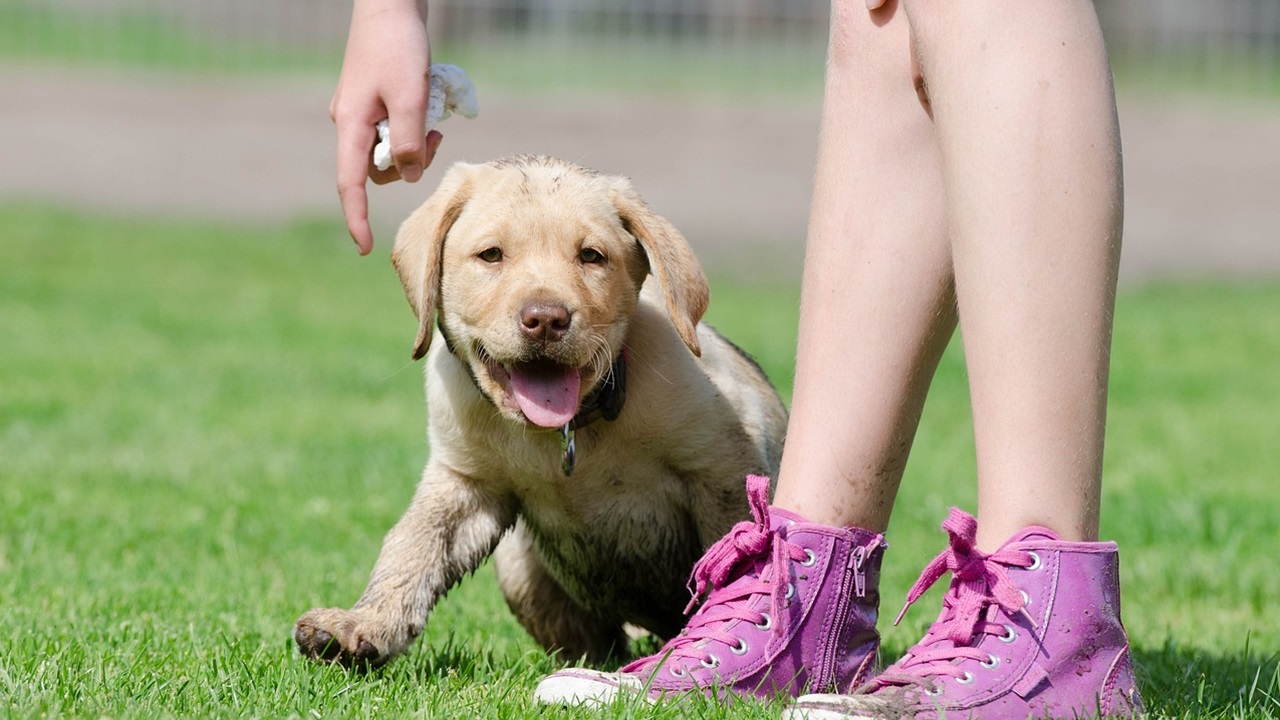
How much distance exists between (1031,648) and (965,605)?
0.12 m

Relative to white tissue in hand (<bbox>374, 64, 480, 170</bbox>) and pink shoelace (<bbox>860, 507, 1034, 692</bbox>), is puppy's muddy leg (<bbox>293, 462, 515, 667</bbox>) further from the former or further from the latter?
pink shoelace (<bbox>860, 507, 1034, 692</bbox>)

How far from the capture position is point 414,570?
10.2ft

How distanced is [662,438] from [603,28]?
17.9m

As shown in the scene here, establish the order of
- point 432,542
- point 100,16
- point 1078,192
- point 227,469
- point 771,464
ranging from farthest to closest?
point 100,16 → point 227,469 → point 771,464 → point 432,542 → point 1078,192

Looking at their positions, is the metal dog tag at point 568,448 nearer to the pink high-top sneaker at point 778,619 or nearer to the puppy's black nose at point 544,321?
the puppy's black nose at point 544,321

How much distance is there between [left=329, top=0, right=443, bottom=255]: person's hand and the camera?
2715 mm

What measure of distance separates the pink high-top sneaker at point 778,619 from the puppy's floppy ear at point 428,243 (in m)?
0.81

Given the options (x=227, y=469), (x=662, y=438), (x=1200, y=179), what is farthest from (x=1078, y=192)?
(x=1200, y=179)

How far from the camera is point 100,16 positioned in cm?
1989

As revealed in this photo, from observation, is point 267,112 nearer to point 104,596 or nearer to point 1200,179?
point 1200,179

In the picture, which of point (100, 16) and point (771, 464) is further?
point (100, 16)

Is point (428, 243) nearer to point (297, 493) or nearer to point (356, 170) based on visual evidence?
point (356, 170)

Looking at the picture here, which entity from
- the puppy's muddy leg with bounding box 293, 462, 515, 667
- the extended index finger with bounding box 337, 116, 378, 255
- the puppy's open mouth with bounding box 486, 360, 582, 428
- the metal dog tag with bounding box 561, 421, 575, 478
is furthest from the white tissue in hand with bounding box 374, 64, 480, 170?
the puppy's muddy leg with bounding box 293, 462, 515, 667

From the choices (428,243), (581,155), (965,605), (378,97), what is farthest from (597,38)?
(965,605)
